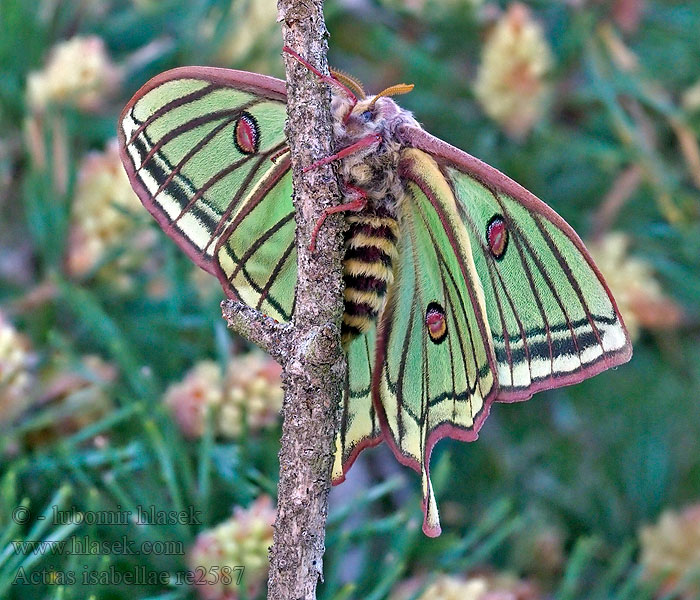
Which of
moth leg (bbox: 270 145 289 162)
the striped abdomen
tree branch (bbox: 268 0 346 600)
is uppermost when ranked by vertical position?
moth leg (bbox: 270 145 289 162)

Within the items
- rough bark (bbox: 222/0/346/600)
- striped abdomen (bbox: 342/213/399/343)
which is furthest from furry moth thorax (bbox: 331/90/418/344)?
rough bark (bbox: 222/0/346/600)

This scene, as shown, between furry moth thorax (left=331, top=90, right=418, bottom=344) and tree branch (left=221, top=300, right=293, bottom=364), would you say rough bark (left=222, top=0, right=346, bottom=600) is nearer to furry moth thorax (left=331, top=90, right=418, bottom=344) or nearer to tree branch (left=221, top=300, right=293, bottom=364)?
tree branch (left=221, top=300, right=293, bottom=364)

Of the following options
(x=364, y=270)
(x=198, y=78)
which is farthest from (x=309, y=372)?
(x=198, y=78)

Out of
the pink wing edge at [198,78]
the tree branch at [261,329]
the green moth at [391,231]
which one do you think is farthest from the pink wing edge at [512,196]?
the tree branch at [261,329]

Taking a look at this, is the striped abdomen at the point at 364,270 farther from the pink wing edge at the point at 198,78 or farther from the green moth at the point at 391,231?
the pink wing edge at the point at 198,78

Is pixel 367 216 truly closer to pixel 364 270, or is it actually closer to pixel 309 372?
pixel 364 270

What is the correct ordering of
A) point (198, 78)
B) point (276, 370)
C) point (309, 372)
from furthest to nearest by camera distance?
point (276, 370)
point (198, 78)
point (309, 372)

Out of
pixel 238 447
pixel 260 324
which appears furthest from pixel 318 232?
pixel 238 447
